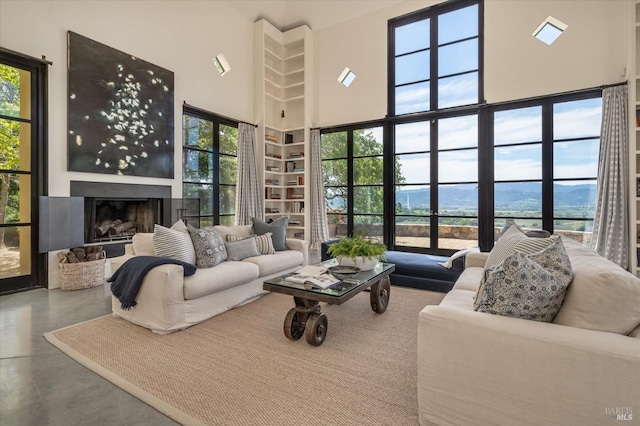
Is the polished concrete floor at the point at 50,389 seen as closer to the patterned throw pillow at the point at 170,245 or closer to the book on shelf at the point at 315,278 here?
the patterned throw pillow at the point at 170,245

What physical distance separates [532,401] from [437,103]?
508 centimetres

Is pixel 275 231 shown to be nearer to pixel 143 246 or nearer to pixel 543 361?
pixel 143 246

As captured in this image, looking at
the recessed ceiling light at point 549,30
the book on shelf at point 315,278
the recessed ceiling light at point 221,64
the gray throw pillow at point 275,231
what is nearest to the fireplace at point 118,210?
the gray throw pillow at point 275,231

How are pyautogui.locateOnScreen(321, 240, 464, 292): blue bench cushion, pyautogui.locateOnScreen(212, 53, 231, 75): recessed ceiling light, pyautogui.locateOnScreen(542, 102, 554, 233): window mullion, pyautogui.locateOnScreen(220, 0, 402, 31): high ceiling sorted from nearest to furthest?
pyautogui.locateOnScreen(321, 240, 464, 292): blue bench cushion, pyautogui.locateOnScreen(542, 102, 554, 233): window mullion, pyautogui.locateOnScreen(212, 53, 231, 75): recessed ceiling light, pyautogui.locateOnScreen(220, 0, 402, 31): high ceiling

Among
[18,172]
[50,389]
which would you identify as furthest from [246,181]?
[50,389]

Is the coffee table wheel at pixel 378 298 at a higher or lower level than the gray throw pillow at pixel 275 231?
lower

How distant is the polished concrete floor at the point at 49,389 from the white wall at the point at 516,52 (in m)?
5.48

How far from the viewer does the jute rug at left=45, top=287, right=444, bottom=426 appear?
1595 millimetres

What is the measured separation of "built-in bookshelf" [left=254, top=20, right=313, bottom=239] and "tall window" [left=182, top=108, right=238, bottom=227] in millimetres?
667

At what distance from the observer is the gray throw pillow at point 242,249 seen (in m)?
3.44

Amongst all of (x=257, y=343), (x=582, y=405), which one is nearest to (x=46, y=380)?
(x=257, y=343)

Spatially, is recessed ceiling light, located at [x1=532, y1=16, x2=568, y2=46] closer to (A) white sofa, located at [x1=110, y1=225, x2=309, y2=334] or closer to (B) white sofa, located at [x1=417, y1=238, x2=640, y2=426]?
(B) white sofa, located at [x1=417, y1=238, x2=640, y2=426]

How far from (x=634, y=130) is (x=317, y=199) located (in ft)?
15.5

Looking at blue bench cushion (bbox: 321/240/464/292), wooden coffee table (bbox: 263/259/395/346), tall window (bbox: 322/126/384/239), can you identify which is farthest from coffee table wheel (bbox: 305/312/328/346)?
tall window (bbox: 322/126/384/239)
